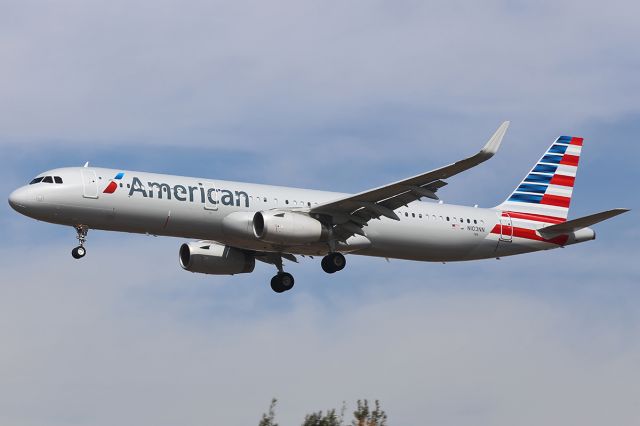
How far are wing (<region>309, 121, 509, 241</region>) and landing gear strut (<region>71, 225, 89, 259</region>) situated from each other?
8.60 metres

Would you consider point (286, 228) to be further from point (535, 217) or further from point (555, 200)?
point (555, 200)

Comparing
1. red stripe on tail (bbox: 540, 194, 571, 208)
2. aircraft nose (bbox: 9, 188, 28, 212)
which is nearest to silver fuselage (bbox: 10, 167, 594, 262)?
aircraft nose (bbox: 9, 188, 28, 212)

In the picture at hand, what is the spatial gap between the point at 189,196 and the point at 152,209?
4.94ft

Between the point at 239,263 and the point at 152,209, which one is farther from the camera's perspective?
the point at 239,263

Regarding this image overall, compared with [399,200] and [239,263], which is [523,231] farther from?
[239,263]

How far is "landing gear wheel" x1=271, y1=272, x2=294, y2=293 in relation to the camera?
5575 cm

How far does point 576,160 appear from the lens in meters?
61.0

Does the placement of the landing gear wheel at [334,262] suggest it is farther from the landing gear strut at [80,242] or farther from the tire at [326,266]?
the landing gear strut at [80,242]

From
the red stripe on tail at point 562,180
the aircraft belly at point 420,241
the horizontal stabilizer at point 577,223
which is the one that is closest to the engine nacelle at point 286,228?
the aircraft belly at point 420,241

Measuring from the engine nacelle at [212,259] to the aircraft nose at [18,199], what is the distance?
8135mm

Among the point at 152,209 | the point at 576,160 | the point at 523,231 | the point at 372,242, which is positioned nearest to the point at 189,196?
the point at 152,209

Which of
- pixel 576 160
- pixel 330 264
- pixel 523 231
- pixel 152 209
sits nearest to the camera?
pixel 152 209

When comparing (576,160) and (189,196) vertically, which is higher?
(576,160)

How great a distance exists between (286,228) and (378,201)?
3768mm
